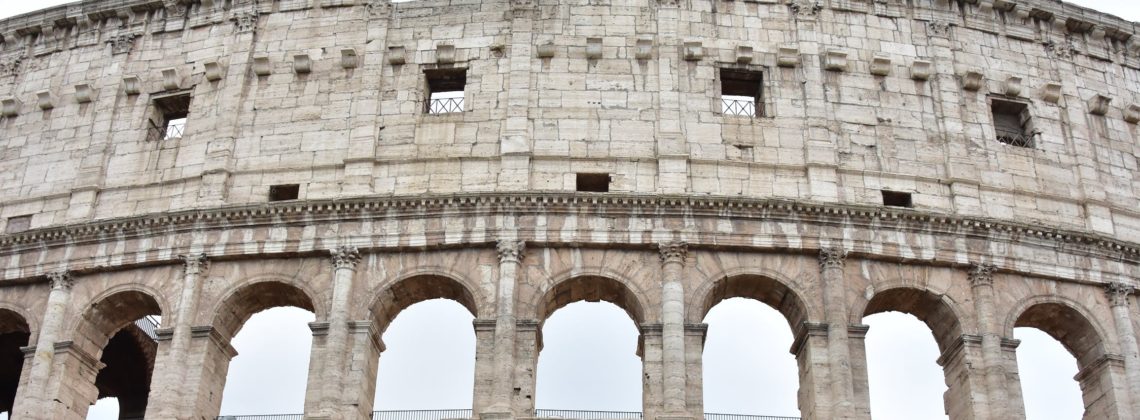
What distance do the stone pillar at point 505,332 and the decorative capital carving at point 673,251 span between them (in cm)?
263

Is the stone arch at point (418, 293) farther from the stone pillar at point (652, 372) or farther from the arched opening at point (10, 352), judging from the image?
the arched opening at point (10, 352)

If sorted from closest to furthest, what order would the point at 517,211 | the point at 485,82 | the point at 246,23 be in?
the point at 517,211 → the point at 485,82 → the point at 246,23

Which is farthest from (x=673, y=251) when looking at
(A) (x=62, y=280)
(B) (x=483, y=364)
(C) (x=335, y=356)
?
(A) (x=62, y=280)

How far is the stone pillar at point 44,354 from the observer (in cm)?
2442

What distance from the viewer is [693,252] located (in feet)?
80.9

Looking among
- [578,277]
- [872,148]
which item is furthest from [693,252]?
[872,148]

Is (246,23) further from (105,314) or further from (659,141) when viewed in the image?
(659,141)

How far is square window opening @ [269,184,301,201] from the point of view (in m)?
26.2

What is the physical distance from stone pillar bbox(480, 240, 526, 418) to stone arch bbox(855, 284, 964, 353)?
252 inches

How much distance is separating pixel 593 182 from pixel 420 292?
4.01 meters

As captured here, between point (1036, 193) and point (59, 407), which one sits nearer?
point (59, 407)

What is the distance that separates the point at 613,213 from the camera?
2491 cm

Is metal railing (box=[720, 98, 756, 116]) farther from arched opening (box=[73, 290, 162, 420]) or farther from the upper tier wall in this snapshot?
arched opening (box=[73, 290, 162, 420])

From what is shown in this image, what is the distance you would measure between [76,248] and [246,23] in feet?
20.3
